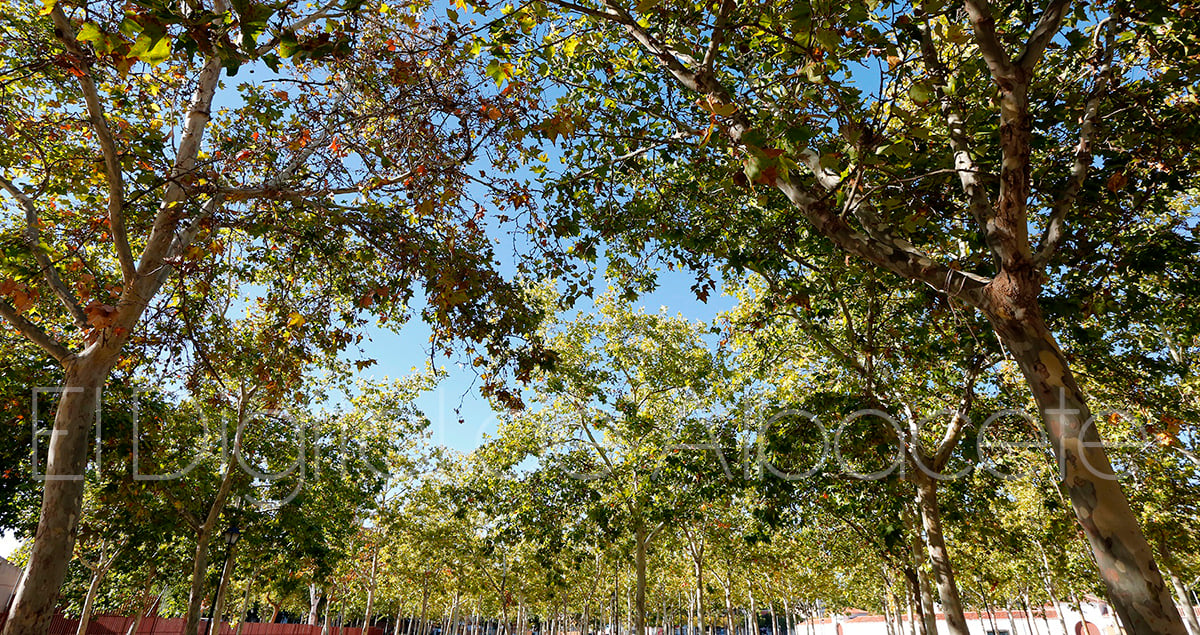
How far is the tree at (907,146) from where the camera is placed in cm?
407

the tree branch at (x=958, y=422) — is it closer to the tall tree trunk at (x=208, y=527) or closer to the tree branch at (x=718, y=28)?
the tree branch at (x=718, y=28)

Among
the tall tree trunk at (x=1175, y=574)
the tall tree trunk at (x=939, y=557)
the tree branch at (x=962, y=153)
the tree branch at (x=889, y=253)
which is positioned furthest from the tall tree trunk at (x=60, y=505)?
the tall tree trunk at (x=1175, y=574)

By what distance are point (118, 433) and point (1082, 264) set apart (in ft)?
Answer: 47.9

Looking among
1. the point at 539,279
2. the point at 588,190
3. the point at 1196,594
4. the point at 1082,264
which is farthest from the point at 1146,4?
the point at 1196,594

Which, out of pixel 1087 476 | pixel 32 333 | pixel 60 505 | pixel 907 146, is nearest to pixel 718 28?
pixel 907 146

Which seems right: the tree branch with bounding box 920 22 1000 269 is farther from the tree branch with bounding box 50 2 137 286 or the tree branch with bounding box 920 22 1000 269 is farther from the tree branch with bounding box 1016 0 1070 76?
the tree branch with bounding box 50 2 137 286

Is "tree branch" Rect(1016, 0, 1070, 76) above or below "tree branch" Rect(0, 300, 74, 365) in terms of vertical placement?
above

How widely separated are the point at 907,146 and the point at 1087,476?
289cm

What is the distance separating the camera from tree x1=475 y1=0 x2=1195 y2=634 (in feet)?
13.3

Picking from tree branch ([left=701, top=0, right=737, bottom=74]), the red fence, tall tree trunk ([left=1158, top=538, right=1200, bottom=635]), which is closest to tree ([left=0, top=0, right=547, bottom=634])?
tree branch ([left=701, top=0, right=737, bottom=74])

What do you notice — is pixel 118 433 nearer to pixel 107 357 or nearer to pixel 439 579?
pixel 107 357

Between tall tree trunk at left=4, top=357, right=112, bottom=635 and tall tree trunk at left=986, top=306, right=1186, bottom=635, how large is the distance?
7744 mm

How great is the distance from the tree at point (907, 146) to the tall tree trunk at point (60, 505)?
4.97 m

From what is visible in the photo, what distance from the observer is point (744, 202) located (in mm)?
8266
